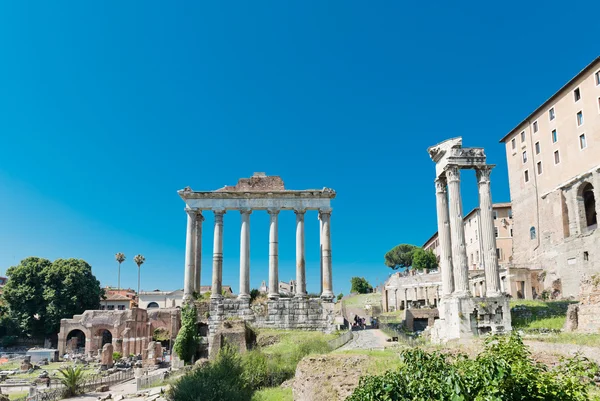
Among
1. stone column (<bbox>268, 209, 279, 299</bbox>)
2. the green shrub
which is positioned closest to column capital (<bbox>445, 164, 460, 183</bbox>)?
the green shrub

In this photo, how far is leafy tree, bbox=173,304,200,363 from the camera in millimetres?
27961

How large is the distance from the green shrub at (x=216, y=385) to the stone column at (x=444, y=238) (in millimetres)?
9796

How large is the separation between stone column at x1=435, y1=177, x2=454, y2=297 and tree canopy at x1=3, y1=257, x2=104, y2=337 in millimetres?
46919

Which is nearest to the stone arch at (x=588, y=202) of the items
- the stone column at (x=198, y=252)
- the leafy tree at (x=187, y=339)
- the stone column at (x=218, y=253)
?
the stone column at (x=218, y=253)

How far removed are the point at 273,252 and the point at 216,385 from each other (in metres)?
17.2

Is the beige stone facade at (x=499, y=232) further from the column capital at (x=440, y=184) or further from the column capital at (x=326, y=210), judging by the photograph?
the column capital at (x=440, y=184)

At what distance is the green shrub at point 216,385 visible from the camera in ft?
51.2

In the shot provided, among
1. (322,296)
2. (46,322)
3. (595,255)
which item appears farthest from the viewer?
(46,322)

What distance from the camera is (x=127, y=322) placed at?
45500mm

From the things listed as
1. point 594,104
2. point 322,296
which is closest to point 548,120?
point 594,104

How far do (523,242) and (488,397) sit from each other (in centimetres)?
4692

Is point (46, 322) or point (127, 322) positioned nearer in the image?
point (127, 322)

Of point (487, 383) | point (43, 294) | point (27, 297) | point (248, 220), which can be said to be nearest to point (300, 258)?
point (248, 220)

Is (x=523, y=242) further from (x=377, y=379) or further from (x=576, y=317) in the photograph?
(x=377, y=379)
